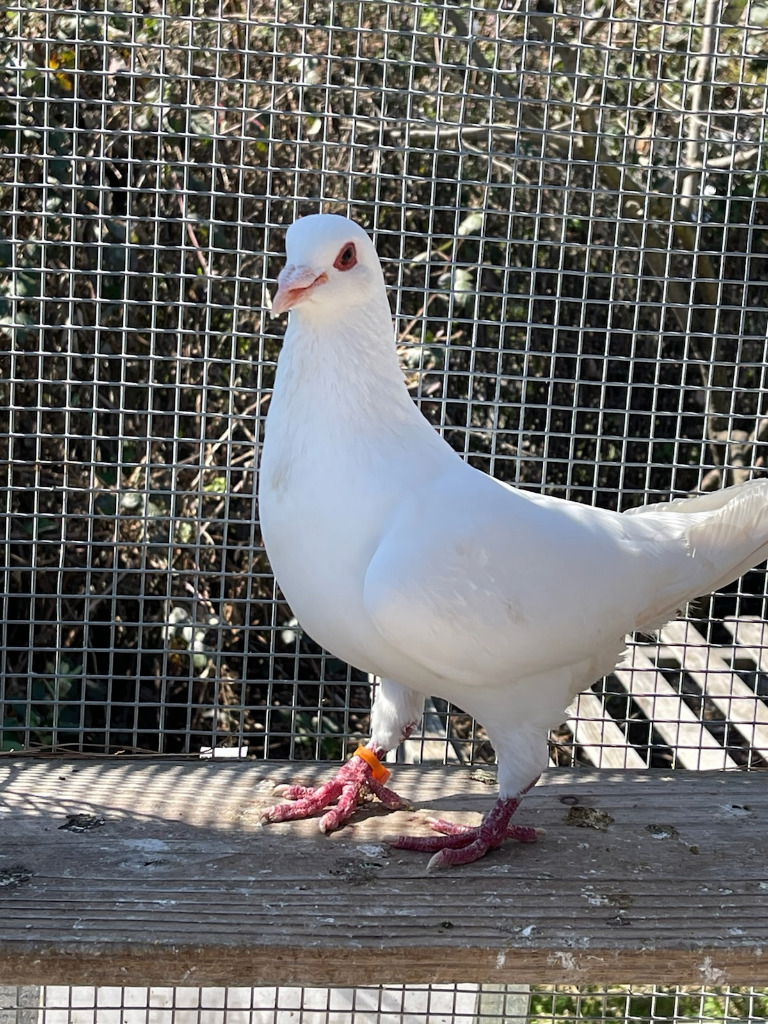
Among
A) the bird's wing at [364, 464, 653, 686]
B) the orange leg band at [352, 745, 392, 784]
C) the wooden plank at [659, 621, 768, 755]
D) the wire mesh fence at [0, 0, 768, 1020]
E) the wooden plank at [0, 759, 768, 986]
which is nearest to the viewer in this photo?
the wooden plank at [0, 759, 768, 986]

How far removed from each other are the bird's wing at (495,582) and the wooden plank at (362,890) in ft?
1.24

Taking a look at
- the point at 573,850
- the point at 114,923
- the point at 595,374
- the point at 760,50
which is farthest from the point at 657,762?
the point at 114,923

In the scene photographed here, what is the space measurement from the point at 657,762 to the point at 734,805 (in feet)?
5.81

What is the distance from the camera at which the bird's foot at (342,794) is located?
2.21 metres

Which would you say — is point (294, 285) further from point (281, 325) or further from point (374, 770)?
point (281, 325)

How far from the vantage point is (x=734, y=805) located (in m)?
2.37

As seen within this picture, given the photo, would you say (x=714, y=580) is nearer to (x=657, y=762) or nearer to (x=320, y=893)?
(x=320, y=893)

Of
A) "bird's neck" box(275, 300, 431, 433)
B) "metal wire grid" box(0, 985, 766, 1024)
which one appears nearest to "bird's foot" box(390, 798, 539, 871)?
"metal wire grid" box(0, 985, 766, 1024)

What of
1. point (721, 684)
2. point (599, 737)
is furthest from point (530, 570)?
point (721, 684)

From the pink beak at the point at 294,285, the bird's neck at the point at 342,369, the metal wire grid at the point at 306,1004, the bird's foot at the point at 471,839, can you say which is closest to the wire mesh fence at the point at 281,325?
the metal wire grid at the point at 306,1004

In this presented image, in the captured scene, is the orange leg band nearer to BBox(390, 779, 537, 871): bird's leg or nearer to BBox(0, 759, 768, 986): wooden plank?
BBox(0, 759, 768, 986): wooden plank

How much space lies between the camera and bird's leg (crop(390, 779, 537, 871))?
205cm

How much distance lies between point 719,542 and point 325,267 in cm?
94

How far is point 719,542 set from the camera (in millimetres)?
2248
